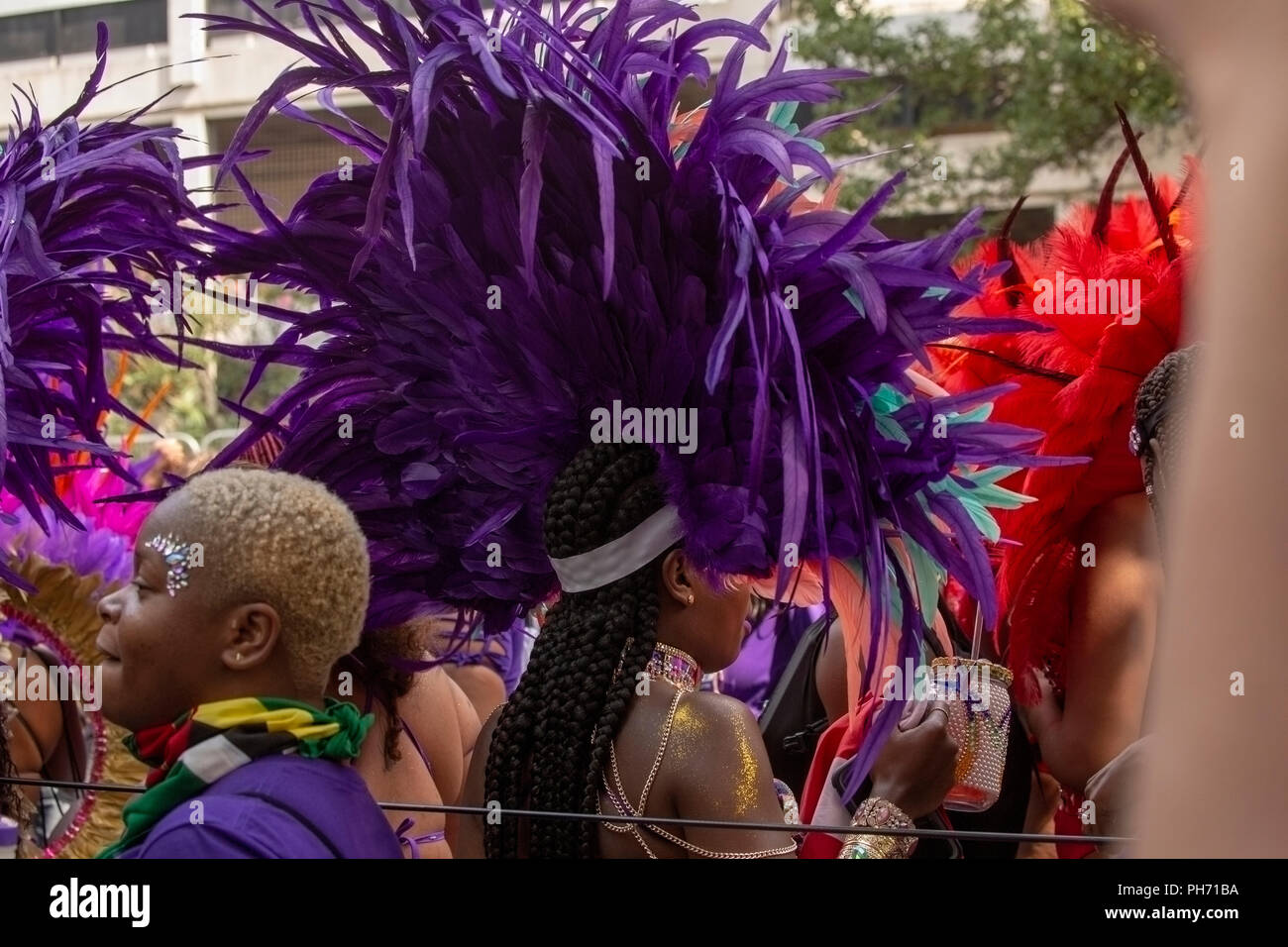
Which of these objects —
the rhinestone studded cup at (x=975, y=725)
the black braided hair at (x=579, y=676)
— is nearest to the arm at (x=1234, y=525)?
the black braided hair at (x=579, y=676)

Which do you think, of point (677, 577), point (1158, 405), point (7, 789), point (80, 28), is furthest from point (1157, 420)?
point (80, 28)

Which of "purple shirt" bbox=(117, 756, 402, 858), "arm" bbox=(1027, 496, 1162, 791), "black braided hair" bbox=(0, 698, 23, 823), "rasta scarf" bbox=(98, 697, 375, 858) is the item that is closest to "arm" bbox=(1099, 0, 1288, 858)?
"purple shirt" bbox=(117, 756, 402, 858)

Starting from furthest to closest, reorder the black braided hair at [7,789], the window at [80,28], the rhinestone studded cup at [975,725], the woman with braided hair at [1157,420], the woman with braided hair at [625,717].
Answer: the window at [80,28], the black braided hair at [7,789], the rhinestone studded cup at [975,725], the woman with braided hair at [1157,420], the woman with braided hair at [625,717]

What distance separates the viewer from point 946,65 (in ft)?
40.2

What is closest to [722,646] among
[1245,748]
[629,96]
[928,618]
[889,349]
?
[928,618]

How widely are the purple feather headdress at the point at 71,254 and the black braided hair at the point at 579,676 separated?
2.98 ft

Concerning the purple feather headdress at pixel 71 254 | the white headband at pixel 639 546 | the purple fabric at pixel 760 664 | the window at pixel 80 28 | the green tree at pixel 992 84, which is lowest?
the purple fabric at pixel 760 664

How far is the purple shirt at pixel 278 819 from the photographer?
1.65 m

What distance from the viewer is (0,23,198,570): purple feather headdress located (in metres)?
2.68

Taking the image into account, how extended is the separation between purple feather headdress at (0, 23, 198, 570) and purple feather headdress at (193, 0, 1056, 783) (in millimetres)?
406

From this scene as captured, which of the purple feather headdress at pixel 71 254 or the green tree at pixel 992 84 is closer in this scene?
the purple feather headdress at pixel 71 254

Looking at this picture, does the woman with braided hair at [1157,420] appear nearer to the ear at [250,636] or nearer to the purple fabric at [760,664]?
the ear at [250,636]

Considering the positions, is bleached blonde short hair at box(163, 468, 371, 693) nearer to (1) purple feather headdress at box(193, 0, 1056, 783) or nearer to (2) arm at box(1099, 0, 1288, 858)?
(1) purple feather headdress at box(193, 0, 1056, 783)

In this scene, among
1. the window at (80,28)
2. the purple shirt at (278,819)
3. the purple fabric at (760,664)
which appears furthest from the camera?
the window at (80,28)
